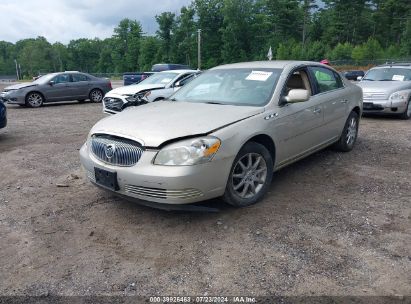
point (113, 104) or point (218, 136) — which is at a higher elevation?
point (218, 136)

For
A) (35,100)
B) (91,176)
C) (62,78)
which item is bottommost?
Result: (91,176)

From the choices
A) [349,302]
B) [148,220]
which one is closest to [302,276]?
[349,302]

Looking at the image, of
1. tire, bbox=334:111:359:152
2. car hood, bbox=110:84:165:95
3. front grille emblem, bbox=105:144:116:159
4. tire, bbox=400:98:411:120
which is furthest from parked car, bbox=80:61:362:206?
car hood, bbox=110:84:165:95

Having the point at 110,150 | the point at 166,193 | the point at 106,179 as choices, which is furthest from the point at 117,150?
the point at 166,193

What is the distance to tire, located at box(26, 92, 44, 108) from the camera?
14434 mm

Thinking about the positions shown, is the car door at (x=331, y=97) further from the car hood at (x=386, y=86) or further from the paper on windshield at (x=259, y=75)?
the car hood at (x=386, y=86)

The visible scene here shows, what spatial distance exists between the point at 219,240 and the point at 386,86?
813 cm

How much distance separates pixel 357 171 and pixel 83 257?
3.93 m

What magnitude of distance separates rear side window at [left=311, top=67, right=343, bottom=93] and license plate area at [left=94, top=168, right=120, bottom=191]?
317cm

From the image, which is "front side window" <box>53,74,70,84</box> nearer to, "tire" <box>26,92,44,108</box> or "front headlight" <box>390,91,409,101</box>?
"tire" <box>26,92,44,108</box>

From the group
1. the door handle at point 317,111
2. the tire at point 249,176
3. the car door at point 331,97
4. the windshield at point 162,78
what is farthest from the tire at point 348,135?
the windshield at point 162,78

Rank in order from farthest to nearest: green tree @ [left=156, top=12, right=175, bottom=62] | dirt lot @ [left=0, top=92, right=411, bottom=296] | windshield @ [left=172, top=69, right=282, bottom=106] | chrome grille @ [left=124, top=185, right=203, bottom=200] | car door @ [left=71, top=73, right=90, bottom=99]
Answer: green tree @ [left=156, top=12, right=175, bottom=62] → car door @ [left=71, top=73, right=90, bottom=99] → windshield @ [left=172, top=69, right=282, bottom=106] → chrome grille @ [left=124, top=185, right=203, bottom=200] → dirt lot @ [left=0, top=92, right=411, bottom=296]

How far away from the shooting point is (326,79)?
222 inches

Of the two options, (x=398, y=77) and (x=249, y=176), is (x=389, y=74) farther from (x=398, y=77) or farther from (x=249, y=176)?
(x=249, y=176)
